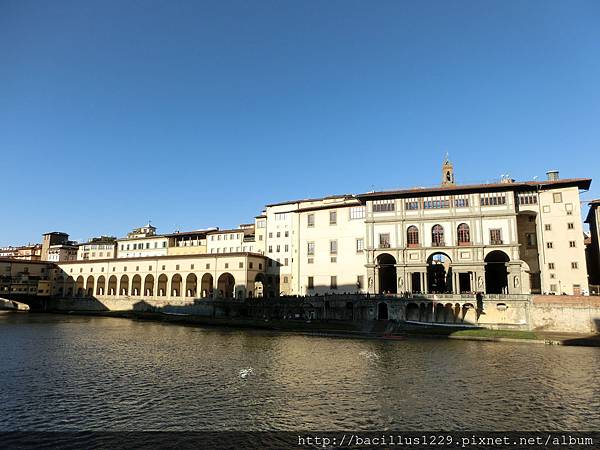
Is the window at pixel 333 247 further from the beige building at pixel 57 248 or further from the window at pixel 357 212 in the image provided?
the beige building at pixel 57 248

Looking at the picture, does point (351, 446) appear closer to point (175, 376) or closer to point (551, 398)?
point (551, 398)

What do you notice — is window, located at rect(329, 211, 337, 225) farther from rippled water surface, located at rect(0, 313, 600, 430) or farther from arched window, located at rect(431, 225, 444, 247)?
rippled water surface, located at rect(0, 313, 600, 430)

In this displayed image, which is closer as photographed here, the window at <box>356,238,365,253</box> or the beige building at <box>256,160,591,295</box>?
the beige building at <box>256,160,591,295</box>

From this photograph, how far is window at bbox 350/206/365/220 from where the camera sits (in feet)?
283

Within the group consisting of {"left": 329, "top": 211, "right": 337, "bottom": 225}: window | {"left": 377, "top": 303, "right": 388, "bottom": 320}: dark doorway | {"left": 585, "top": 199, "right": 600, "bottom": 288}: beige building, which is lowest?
{"left": 377, "top": 303, "right": 388, "bottom": 320}: dark doorway

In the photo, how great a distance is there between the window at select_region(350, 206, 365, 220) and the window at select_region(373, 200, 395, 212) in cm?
606

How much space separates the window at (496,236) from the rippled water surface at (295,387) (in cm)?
2488

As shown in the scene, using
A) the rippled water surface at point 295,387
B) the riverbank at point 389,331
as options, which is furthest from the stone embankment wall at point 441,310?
the rippled water surface at point 295,387

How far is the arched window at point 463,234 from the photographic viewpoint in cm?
7375

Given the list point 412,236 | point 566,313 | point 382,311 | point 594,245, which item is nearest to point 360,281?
point 382,311

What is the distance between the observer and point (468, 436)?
2075 cm

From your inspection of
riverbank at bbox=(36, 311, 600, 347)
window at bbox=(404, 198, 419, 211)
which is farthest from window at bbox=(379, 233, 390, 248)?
riverbank at bbox=(36, 311, 600, 347)

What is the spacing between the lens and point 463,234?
244 ft

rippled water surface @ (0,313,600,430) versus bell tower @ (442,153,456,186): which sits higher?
bell tower @ (442,153,456,186)
